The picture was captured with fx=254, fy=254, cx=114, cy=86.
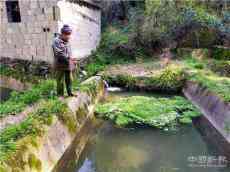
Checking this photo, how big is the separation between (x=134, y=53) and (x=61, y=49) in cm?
700

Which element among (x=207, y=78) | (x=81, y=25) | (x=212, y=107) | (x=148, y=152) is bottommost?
(x=148, y=152)

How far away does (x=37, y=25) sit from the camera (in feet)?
30.0

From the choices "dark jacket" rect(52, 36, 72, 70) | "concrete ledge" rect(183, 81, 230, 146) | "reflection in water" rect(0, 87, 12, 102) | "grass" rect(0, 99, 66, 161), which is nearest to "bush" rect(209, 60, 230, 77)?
"concrete ledge" rect(183, 81, 230, 146)

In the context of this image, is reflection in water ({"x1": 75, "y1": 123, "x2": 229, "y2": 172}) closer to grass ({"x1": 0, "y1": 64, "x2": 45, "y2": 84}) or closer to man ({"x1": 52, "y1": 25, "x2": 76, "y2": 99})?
man ({"x1": 52, "y1": 25, "x2": 76, "y2": 99})

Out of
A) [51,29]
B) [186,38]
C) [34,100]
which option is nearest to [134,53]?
[186,38]

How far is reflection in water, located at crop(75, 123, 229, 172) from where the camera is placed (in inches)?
173

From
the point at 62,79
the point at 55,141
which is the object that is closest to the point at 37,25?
the point at 62,79

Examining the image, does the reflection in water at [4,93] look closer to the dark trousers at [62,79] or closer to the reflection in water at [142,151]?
the dark trousers at [62,79]

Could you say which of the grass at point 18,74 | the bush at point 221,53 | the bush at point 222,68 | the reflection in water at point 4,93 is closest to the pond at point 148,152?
the bush at point 222,68

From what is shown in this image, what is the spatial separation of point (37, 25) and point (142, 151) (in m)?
6.34

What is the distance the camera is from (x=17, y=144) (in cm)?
364

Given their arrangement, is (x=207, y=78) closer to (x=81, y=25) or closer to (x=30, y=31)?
(x=81, y=25)

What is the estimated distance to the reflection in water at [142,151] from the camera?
173 inches

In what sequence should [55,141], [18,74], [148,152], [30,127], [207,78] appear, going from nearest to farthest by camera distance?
[30,127] < [55,141] < [148,152] < [207,78] < [18,74]
